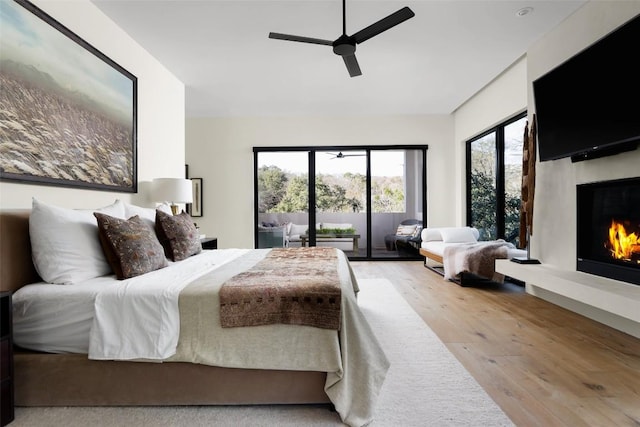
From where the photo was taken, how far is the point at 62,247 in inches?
76.5

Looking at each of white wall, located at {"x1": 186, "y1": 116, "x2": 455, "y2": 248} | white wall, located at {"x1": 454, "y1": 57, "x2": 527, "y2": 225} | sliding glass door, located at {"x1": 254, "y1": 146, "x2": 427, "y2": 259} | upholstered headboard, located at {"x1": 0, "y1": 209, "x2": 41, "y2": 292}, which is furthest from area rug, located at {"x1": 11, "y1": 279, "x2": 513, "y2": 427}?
white wall, located at {"x1": 186, "y1": 116, "x2": 455, "y2": 248}

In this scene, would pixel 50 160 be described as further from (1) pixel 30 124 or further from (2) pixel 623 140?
(2) pixel 623 140

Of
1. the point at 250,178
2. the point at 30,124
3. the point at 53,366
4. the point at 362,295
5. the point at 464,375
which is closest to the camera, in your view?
the point at 53,366

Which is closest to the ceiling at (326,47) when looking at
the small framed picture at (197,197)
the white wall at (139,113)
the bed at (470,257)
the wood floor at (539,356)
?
the white wall at (139,113)

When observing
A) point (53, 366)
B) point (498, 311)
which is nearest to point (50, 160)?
point (53, 366)

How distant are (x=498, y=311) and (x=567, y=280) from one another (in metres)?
0.70

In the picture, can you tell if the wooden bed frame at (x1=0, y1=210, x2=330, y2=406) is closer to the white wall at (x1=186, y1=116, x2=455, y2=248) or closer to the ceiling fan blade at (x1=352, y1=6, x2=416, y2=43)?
the ceiling fan blade at (x1=352, y1=6, x2=416, y2=43)

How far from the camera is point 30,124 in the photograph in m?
2.19

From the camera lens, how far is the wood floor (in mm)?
1645

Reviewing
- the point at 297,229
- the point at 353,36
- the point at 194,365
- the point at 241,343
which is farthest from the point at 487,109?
the point at 194,365

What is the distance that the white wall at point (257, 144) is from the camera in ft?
20.8

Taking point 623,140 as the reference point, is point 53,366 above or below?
below

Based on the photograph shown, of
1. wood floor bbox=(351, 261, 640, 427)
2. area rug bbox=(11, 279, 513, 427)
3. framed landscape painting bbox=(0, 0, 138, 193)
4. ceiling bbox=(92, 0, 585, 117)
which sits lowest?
area rug bbox=(11, 279, 513, 427)

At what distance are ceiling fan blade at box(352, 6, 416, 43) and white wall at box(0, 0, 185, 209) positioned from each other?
2230 mm
